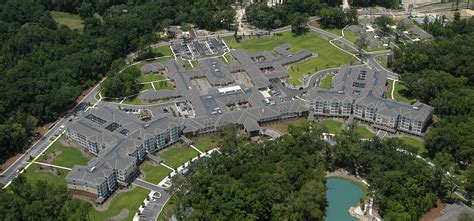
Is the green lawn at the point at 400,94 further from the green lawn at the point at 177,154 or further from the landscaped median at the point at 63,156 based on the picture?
the landscaped median at the point at 63,156

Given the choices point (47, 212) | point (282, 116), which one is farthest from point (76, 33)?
point (47, 212)

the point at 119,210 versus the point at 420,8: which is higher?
the point at 420,8

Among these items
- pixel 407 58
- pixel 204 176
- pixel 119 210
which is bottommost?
pixel 119 210

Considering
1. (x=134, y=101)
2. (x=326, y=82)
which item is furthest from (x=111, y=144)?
(x=326, y=82)

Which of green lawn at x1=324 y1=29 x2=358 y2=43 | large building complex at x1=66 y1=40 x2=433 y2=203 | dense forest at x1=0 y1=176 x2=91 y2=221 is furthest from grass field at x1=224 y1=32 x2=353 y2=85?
dense forest at x1=0 y1=176 x2=91 y2=221

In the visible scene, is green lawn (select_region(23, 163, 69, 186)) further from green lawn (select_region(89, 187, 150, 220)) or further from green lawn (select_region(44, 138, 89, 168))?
green lawn (select_region(89, 187, 150, 220))

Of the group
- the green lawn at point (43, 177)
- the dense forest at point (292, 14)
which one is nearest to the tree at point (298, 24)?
the dense forest at point (292, 14)

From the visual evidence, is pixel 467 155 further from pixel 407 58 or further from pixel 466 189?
pixel 407 58
